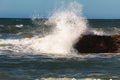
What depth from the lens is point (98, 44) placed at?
800 inches

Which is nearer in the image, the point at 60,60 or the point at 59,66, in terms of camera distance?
the point at 59,66

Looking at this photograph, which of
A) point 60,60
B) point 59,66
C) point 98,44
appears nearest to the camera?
point 59,66

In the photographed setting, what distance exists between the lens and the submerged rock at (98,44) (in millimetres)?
20344

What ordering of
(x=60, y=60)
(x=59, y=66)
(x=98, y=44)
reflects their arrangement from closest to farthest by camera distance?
(x=59, y=66) → (x=60, y=60) → (x=98, y=44)

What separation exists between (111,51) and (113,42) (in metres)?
0.43

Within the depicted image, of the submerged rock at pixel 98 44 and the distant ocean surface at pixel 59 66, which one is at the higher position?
the submerged rock at pixel 98 44

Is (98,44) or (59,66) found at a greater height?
(98,44)

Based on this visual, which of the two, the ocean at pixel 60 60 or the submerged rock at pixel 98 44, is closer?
the ocean at pixel 60 60

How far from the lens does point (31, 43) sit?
961 inches

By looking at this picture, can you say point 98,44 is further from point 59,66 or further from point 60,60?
point 59,66

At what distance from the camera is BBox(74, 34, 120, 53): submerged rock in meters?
20.3

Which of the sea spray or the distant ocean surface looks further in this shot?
the sea spray

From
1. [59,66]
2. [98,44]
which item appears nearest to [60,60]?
[59,66]

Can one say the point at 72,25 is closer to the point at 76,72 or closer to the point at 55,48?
the point at 55,48
